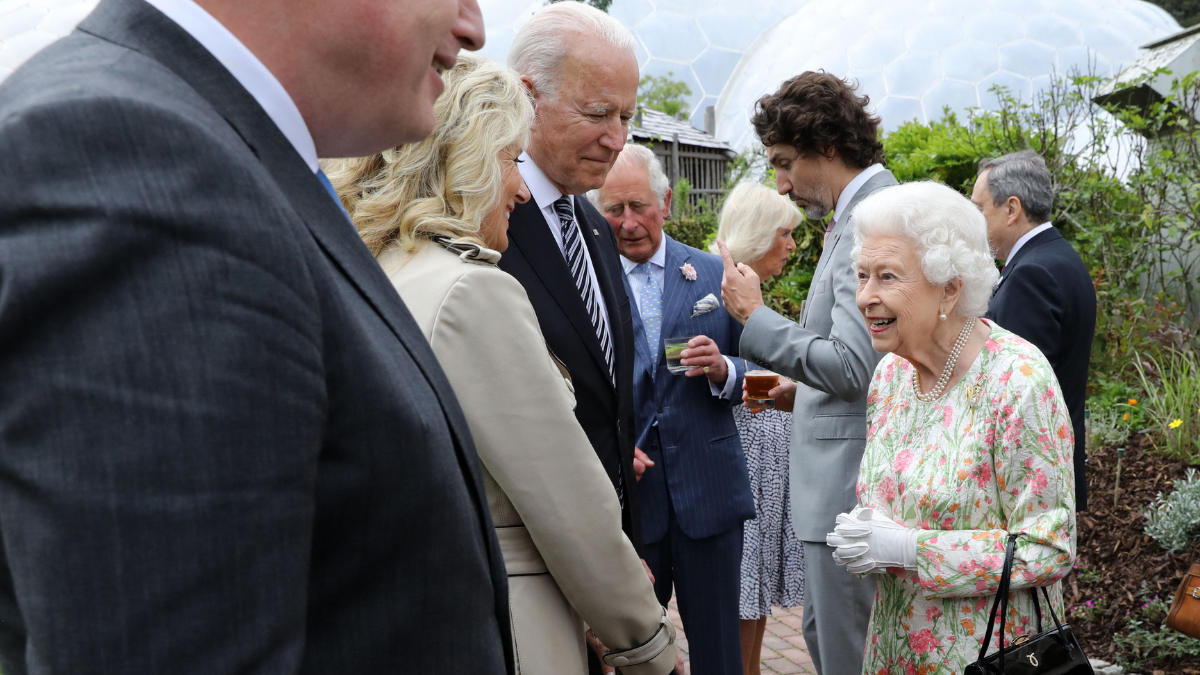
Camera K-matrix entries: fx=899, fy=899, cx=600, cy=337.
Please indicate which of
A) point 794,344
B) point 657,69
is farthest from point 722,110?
point 794,344

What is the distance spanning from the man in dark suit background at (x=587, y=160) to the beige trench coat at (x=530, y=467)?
1.94 feet

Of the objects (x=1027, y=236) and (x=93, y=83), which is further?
(x=1027, y=236)

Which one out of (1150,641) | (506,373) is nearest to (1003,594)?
(506,373)

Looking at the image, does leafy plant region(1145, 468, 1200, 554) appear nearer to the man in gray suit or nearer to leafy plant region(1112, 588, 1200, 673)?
leafy plant region(1112, 588, 1200, 673)

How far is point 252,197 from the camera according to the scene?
70cm

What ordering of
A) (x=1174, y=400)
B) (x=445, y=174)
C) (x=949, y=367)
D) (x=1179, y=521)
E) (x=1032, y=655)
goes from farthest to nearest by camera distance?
(x=1174, y=400)
(x=1179, y=521)
(x=949, y=367)
(x=1032, y=655)
(x=445, y=174)

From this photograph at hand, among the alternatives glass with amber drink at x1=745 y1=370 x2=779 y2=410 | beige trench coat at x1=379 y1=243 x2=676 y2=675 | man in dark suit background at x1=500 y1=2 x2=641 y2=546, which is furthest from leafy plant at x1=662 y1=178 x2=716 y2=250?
beige trench coat at x1=379 y1=243 x2=676 y2=675

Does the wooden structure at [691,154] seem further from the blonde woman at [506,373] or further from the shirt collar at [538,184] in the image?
the blonde woman at [506,373]

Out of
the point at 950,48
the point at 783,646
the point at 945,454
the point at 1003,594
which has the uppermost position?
the point at 950,48

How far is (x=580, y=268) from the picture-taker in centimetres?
257

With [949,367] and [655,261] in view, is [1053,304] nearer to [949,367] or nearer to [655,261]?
[655,261]

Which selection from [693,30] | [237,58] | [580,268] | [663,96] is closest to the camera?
Result: [237,58]

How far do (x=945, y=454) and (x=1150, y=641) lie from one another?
2.68 meters

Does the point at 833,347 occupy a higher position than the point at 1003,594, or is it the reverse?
the point at 833,347
